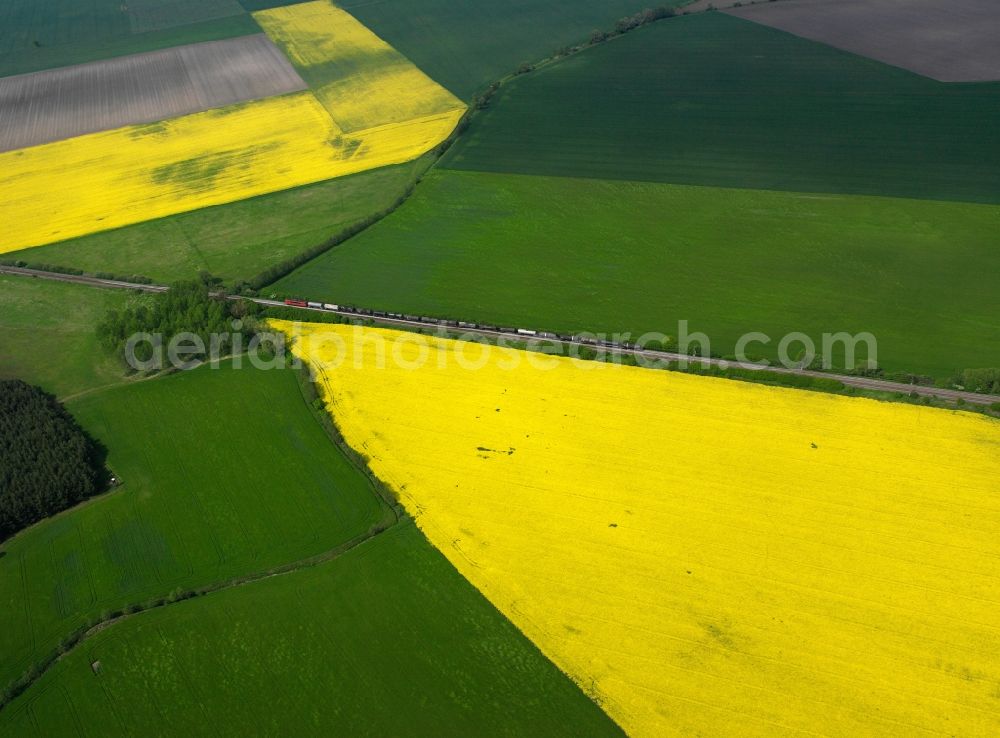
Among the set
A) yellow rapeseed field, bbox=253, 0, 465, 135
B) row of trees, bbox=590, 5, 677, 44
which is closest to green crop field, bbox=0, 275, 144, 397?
yellow rapeseed field, bbox=253, 0, 465, 135

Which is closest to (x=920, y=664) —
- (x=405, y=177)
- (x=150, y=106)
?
(x=405, y=177)

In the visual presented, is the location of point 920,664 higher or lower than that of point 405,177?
lower

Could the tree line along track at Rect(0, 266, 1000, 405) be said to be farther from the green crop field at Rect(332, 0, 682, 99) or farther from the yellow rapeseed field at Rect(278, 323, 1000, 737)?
the green crop field at Rect(332, 0, 682, 99)

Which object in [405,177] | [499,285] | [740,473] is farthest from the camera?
[405,177]

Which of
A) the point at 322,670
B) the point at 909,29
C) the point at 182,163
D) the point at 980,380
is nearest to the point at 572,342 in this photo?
the point at 980,380

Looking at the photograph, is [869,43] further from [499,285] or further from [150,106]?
[150,106]

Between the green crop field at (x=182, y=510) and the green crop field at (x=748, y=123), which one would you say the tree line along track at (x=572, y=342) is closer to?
the green crop field at (x=182, y=510)

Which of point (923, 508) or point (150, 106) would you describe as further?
point (150, 106)

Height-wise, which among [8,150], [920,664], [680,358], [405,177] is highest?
[8,150]
